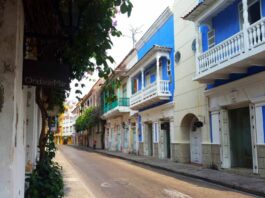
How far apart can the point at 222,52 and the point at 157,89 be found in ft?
27.5

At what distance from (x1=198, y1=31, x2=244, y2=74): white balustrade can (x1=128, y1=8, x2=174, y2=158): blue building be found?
6207 millimetres

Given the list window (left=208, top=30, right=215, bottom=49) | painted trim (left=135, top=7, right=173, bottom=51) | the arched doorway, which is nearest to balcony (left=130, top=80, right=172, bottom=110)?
the arched doorway

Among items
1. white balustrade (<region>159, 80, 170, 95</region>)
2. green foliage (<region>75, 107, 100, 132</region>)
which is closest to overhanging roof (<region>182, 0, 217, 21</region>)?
white balustrade (<region>159, 80, 170, 95</region>)

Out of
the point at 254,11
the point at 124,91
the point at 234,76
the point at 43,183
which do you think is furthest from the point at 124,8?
the point at 124,91

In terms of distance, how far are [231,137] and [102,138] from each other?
3310 centimetres

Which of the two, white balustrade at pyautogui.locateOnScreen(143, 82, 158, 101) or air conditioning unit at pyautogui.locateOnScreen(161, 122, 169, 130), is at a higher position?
white balustrade at pyautogui.locateOnScreen(143, 82, 158, 101)

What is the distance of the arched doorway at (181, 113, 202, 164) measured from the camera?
19.0 m

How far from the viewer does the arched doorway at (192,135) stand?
18984 mm

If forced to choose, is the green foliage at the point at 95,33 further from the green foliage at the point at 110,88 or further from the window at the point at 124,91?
the window at the point at 124,91

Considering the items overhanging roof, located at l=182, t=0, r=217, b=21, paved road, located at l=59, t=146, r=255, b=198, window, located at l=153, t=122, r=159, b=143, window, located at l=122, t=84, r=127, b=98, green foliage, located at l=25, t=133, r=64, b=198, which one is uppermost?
overhanging roof, located at l=182, t=0, r=217, b=21

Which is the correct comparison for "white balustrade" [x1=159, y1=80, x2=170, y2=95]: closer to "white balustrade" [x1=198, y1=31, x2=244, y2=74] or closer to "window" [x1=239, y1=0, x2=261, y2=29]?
"white balustrade" [x1=198, y1=31, x2=244, y2=74]

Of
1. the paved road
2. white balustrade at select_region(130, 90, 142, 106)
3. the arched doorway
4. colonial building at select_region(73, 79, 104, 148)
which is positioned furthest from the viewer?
colonial building at select_region(73, 79, 104, 148)

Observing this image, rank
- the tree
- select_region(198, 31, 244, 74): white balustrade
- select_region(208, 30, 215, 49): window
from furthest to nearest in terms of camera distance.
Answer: select_region(208, 30, 215, 49): window
select_region(198, 31, 244, 74): white balustrade
the tree

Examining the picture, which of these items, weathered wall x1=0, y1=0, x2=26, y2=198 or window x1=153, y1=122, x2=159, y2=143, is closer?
weathered wall x1=0, y1=0, x2=26, y2=198
